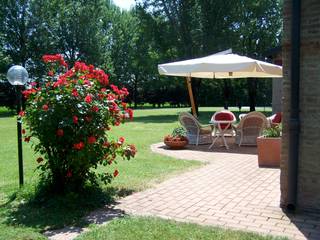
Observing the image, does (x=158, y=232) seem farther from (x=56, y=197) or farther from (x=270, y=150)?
(x=270, y=150)

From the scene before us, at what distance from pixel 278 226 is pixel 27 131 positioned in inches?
149

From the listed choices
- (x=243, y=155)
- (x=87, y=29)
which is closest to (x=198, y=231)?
(x=243, y=155)

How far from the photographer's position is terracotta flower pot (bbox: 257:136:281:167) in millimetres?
7902

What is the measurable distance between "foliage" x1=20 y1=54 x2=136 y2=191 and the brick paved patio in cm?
80

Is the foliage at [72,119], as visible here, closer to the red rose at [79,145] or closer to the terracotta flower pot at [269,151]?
the red rose at [79,145]

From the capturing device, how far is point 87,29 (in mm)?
Answer: 38219

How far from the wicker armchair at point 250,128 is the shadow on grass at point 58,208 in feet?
17.4

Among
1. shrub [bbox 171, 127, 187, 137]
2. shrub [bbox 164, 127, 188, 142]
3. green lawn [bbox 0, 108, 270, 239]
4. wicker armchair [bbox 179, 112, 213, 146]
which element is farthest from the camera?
wicker armchair [bbox 179, 112, 213, 146]

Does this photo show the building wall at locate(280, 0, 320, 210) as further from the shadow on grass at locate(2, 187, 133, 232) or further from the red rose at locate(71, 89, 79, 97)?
the red rose at locate(71, 89, 79, 97)

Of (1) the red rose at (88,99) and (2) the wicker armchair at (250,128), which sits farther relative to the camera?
(2) the wicker armchair at (250,128)

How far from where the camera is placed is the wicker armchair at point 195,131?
37.0 feet

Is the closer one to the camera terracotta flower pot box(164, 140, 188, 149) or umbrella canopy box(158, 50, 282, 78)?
umbrella canopy box(158, 50, 282, 78)

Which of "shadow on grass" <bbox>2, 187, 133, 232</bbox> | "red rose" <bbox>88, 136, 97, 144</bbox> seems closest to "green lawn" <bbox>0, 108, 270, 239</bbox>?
"shadow on grass" <bbox>2, 187, 133, 232</bbox>

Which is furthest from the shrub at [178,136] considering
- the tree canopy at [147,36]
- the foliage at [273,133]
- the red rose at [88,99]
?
the tree canopy at [147,36]
